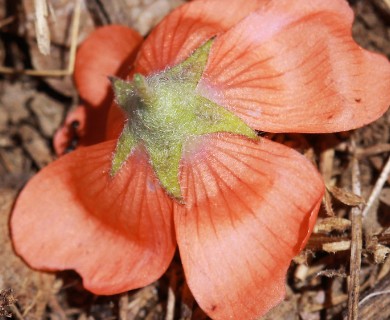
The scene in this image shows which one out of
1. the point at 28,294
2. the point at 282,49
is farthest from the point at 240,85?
the point at 28,294

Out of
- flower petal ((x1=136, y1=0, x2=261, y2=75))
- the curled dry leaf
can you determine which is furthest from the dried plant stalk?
the curled dry leaf

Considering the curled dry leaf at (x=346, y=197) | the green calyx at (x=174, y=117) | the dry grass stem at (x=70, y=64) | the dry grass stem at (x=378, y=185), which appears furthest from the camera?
the dry grass stem at (x=70, y=64)

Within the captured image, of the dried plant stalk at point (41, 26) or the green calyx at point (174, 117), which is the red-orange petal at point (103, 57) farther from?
the green calyx at point (174, 117)

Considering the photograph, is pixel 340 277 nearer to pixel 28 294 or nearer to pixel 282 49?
pixel 282 49

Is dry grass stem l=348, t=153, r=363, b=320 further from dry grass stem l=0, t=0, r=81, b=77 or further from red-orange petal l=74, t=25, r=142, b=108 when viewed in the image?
dry grass stem l=0, t=0, r=81, b=77

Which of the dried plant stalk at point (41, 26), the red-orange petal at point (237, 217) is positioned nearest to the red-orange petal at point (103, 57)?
the dried plant stalk at point (41, 26)

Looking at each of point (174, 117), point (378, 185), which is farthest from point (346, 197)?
point (174, 117)
